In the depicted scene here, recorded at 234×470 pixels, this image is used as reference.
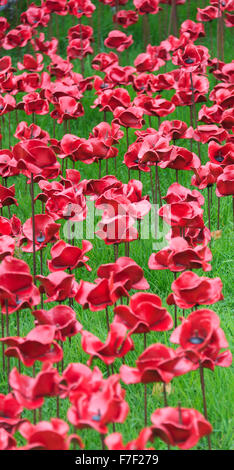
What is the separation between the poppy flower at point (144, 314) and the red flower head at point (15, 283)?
0.28 m

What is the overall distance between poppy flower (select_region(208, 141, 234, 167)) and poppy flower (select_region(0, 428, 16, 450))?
1816mm

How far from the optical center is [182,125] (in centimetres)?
337

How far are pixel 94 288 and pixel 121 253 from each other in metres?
1.27

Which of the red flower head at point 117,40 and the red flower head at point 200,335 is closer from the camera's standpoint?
the red flower head at point 200,335

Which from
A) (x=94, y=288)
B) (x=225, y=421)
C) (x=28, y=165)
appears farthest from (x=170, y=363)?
(x=28, y=165)

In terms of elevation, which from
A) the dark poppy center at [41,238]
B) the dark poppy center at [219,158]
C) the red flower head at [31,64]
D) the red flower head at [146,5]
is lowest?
the dark poppy center at [41,238]

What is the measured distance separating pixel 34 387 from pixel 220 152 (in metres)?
1.85

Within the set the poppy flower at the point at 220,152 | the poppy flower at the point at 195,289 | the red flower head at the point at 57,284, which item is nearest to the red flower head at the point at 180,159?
the poppy flower at the point at 220,152

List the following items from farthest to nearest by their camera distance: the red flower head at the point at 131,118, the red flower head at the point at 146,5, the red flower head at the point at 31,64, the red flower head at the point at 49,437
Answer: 1. the red flower head at the point at 146,5
2. the red flower head at the point at 31,64
3. the red flower head at the point at 131,118
4. the red flower head at the point at 49,437

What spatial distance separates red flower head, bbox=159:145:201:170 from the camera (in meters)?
2.94

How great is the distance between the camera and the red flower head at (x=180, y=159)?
2936mm

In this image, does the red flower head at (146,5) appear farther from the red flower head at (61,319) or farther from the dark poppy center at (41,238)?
the red flower head at (61,319)

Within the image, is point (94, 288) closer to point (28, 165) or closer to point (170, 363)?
point (170, 363)

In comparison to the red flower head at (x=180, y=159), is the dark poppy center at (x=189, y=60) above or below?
above
